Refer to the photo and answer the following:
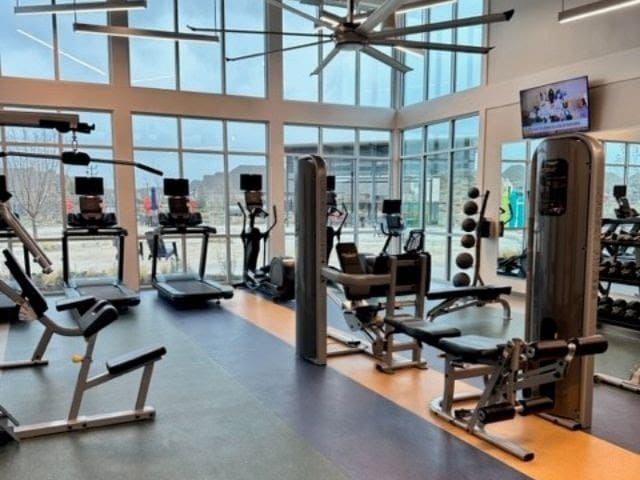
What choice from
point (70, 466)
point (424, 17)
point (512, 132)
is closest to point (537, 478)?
point (70, 466)

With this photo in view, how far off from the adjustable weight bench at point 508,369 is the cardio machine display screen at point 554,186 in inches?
35.5

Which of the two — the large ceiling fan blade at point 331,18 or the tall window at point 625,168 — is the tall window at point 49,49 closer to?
the large ceiling fan blade at point 331,18

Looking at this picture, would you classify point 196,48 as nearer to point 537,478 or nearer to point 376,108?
point 376,108

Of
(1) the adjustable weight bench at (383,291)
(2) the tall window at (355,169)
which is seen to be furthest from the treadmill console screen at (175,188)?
(1) the adjustable weight bench at (383,291)

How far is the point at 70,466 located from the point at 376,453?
1.84 m

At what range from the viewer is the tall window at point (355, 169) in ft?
34.6

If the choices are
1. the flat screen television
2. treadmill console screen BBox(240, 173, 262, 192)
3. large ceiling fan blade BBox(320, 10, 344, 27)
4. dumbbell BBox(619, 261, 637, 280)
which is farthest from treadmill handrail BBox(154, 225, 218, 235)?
dumbbell BBox(619, 261, 637, 280)

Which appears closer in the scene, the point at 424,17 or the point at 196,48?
the point at 196,48

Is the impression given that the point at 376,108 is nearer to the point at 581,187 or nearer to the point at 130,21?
the point at 130,21

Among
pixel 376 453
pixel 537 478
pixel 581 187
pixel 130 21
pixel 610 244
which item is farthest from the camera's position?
pixel 130 21

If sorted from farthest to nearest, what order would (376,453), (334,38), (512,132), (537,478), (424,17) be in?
1. (424,17)
2. (512,132)
3. (334,38)
4. (376,453)
5. (537,478)

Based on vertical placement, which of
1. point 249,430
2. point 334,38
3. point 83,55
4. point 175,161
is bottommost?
point 249,430

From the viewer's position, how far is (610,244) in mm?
6176

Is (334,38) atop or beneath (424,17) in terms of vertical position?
beneath
